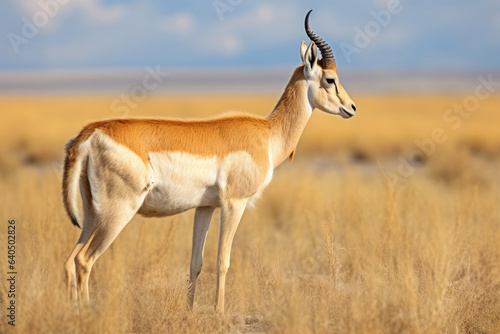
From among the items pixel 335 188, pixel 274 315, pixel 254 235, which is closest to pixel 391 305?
pixel 274 315

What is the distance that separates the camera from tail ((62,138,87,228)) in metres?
6.20

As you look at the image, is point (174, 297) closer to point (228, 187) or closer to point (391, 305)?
point (228, 187)

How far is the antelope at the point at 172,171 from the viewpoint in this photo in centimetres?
632

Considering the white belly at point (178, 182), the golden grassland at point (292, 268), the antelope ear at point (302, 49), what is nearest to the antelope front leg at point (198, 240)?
the golden grassland at point (292, 268)

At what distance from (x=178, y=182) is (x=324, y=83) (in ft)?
7.74

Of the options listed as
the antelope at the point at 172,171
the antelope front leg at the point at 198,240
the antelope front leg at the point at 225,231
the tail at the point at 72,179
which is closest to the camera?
the tail at the point at 72,179

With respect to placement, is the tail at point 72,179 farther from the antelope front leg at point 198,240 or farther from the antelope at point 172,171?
the antelope front leg at point 198,240

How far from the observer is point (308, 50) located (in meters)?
7.56

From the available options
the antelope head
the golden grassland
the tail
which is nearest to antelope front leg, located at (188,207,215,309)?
the golden grassland

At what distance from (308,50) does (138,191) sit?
108 inches

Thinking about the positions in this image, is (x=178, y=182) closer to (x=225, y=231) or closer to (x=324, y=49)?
(x=225, y=231)

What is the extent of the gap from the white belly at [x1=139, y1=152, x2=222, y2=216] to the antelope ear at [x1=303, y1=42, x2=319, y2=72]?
178cm

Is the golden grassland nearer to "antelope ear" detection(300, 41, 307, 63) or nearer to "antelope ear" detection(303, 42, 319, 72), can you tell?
"antelope ear" detection(303, 42, 319, 72)

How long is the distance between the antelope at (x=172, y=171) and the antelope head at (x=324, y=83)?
0.06ft
